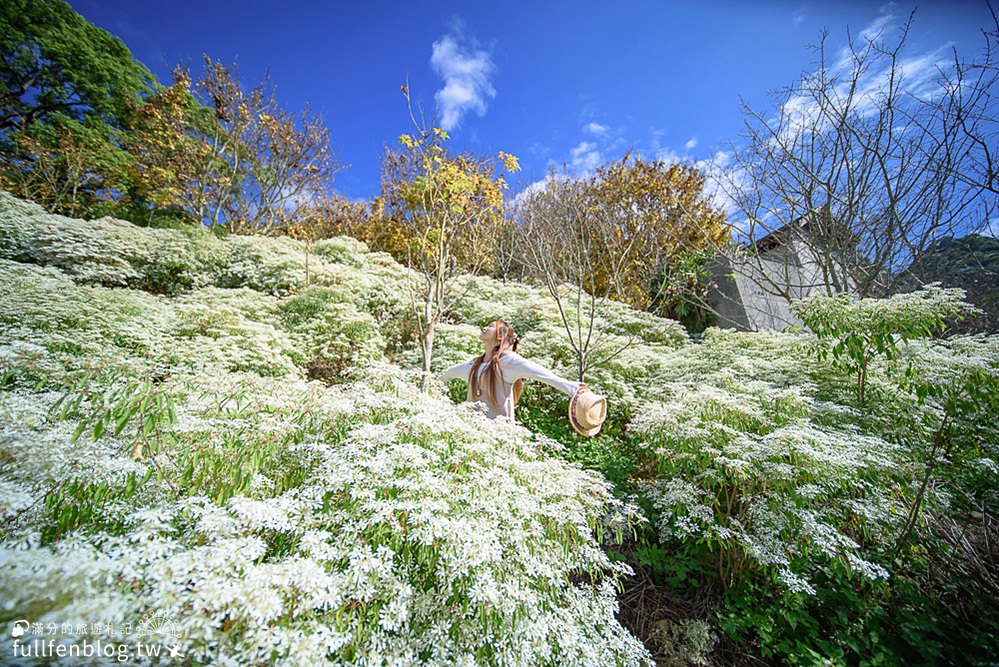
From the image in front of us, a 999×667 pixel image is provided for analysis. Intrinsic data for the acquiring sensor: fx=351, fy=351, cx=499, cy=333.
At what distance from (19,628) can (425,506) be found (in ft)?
3.04

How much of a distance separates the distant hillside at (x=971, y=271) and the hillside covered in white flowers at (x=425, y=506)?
4484 mm

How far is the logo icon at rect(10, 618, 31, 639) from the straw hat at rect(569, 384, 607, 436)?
2.08 m

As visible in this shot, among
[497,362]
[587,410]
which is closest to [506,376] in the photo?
[497,362]

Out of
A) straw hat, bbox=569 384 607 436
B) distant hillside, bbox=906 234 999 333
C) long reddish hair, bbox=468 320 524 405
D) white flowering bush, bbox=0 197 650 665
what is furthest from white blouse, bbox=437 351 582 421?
distant hillside, bbox=906 234 999 333

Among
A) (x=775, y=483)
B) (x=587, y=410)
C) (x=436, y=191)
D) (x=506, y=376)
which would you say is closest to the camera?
(x=775, y=483)

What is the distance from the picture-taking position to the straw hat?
7.34 feet

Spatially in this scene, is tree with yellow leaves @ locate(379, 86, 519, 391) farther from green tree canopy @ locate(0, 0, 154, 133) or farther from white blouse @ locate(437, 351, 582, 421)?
green tree canopy @ locate(0, 0, 154, 133)

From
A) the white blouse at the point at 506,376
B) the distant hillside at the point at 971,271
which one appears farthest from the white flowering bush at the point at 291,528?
the distant hillside at the point at 971,271

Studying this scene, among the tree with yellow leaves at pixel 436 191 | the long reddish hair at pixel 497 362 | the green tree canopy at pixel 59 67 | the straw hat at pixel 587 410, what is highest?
the green tree canopy at pixel 59 67

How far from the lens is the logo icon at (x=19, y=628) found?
2.32ft

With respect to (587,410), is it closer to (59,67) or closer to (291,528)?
(291,528)

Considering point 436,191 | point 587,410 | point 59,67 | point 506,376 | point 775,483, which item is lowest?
point 775,483

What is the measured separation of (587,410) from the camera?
7.32 ft

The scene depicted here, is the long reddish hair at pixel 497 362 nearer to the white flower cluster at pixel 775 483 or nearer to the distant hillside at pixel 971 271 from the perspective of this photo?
the white flower cluster at pixel 775 483
